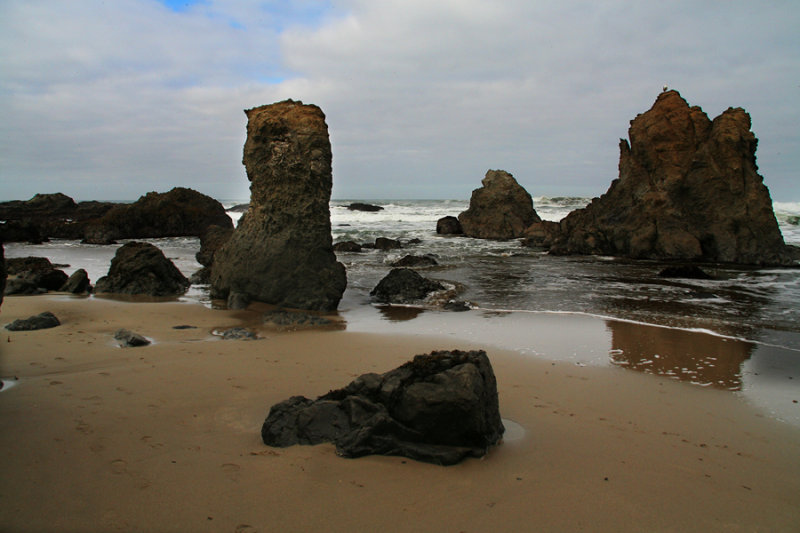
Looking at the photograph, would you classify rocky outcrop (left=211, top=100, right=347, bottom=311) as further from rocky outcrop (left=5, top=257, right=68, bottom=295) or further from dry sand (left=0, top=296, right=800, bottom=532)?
dry sand (left=0, top=296, right=800, bottom=532)

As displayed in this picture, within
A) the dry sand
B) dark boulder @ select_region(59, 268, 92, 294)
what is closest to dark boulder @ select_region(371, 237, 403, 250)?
dark boulder @ select_region(59, 268, 92, 294)

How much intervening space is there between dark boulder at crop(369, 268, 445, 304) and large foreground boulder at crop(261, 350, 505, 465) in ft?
22.8

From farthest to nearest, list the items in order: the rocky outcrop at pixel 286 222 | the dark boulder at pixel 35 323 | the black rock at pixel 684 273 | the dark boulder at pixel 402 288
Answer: the black rock at pixel 684 273
the dark boulder at pixel 402 288
the rocky outcrop at pixel 286 222
the dark boulder at pixel 35 323

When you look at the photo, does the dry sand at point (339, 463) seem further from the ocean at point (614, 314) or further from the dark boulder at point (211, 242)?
the dark boulder at point (211, 242)

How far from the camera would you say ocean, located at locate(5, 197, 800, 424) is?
5977mm

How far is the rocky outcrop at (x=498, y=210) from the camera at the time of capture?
30109 millimetres

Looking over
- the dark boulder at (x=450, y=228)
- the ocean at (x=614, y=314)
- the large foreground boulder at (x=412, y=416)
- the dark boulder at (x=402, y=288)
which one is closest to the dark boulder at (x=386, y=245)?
the ocean at (x=614, y=314)

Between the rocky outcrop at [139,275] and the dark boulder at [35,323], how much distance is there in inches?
132

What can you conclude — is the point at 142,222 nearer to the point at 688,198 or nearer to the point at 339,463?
the point at 688,198

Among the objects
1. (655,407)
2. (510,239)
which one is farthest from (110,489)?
(510,239)

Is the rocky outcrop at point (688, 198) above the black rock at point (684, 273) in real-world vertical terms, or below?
above

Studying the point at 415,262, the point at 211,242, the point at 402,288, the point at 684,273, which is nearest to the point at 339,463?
the point at 402,288

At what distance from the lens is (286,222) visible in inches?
375

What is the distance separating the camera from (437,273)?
15258 mm
